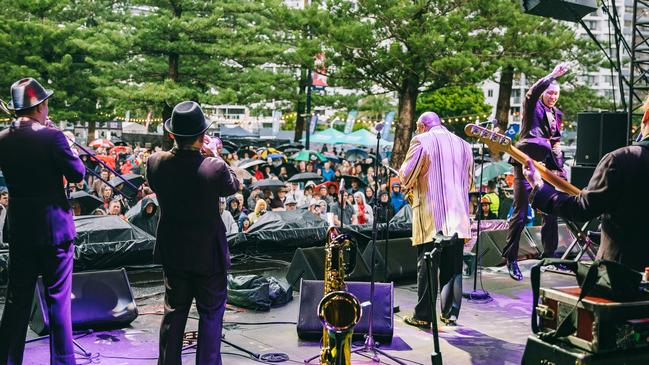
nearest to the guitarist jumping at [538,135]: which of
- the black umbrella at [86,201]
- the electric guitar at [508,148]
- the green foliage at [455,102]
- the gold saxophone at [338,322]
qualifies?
the electric guitar at [508,148]

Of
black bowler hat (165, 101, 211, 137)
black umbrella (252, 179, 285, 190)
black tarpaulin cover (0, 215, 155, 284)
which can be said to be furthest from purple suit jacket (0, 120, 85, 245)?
black umbrella (252, 179, 285, 190)

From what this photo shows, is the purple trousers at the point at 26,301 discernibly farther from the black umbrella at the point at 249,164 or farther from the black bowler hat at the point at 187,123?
the black umbrella at the point at 249,164

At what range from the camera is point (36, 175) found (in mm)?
5344

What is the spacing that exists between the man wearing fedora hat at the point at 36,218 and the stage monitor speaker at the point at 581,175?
31.8 feet

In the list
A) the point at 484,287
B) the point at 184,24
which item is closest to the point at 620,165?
the point at 484,287

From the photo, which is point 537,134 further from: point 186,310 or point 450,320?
point 186,310

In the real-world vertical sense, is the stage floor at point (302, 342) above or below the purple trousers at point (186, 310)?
below

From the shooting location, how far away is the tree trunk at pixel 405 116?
25859mm

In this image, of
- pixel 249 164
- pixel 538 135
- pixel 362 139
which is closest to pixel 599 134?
pixel 538 135

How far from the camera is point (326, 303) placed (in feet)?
18.0

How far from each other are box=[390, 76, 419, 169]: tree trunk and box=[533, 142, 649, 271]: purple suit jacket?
21153mm

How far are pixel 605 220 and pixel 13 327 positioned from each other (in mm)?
4182

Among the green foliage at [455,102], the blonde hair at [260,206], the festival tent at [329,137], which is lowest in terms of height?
the blonde hair at [260,206]

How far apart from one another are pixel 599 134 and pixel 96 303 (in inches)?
374
